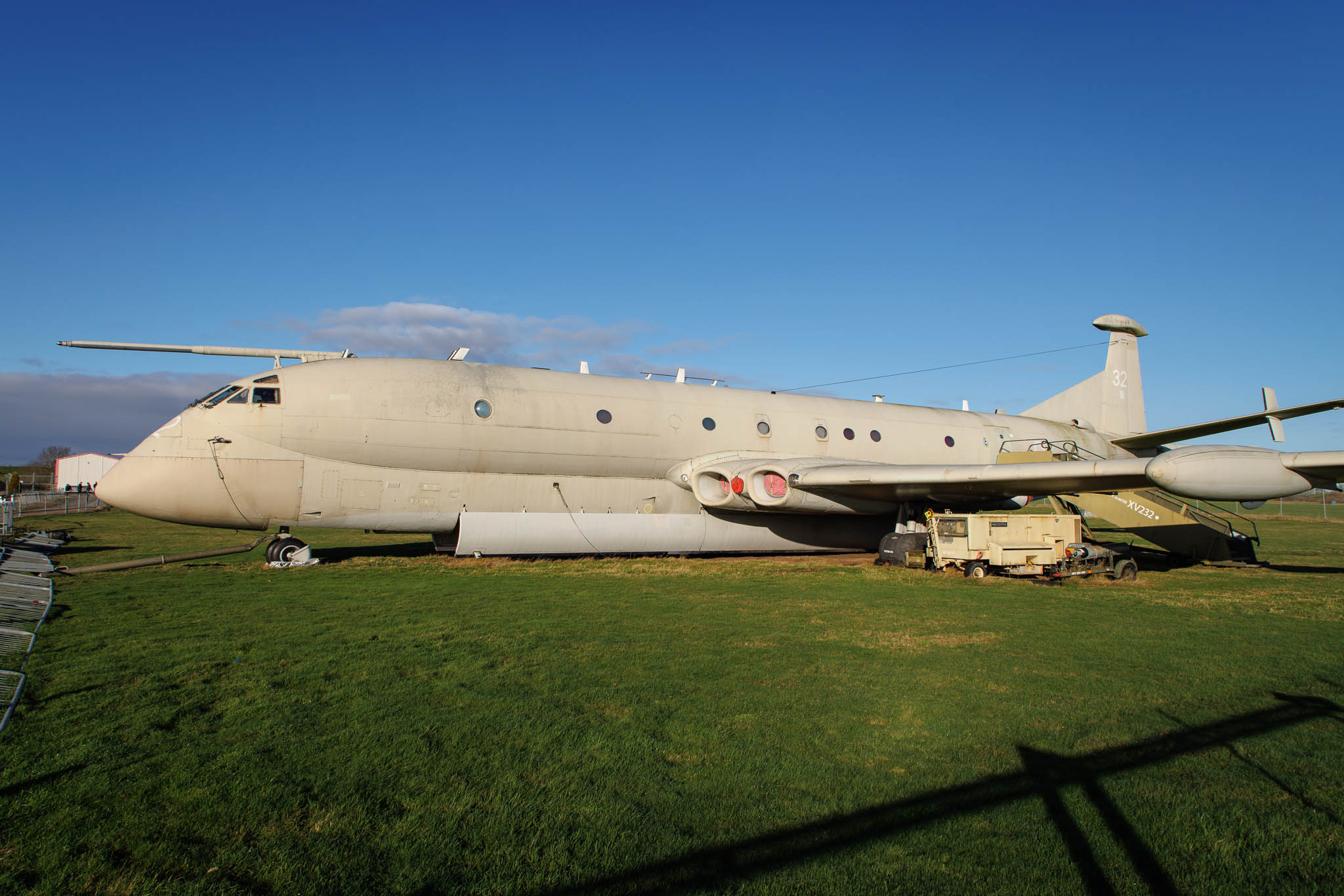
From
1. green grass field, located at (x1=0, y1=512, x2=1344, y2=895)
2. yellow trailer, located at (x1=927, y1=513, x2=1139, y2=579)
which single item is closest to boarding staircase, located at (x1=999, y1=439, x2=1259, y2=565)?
yellow trailer, located at (x1=927, y1=513, x2=1139, y2=579)

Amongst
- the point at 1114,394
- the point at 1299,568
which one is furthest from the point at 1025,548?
the point at 1114,394

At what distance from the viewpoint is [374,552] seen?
640 inches

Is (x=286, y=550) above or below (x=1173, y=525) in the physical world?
below

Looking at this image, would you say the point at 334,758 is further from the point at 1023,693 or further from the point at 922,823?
the point at 1023,693

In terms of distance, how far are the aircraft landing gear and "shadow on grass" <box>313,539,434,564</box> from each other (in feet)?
2.30

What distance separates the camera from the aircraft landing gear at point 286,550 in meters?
13.1

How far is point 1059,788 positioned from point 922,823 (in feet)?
3.04

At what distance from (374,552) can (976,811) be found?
14933mm

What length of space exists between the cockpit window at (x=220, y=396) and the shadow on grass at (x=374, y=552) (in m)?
3.44

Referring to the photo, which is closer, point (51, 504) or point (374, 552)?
point (374, 552)

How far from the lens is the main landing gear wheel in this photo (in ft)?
43.0

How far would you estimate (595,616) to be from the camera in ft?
28.7

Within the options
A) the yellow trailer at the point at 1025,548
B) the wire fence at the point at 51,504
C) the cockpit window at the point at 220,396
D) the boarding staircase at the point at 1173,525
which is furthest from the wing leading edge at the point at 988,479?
the wire fence at the point at 51,504

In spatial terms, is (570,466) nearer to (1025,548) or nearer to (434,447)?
(434,447)
